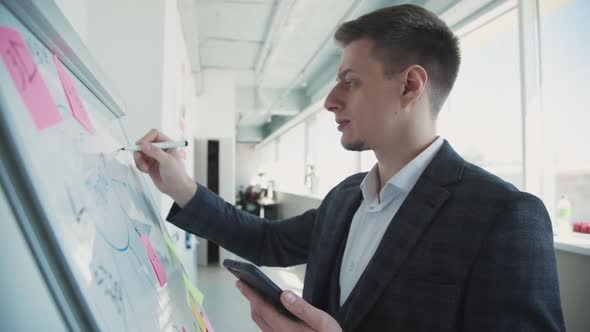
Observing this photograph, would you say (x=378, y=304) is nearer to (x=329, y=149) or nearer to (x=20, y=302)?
(x=20, y=302)

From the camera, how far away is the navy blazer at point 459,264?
0.62 m

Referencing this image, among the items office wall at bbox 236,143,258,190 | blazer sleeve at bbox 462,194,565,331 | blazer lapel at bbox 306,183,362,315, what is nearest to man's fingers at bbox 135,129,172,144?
blazer lapel at bbox 306,183,362,315

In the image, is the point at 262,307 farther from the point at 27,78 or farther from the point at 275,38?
the point at 275,38

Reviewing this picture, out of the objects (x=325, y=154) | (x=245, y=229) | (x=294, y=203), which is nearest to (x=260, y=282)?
(x=245, y=229)

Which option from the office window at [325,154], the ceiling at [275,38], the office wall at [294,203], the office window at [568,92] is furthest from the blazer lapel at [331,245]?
the office window at [325,154]

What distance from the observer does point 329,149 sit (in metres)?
6.17

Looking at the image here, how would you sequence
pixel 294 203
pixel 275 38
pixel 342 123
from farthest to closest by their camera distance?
pixel 294 203, pixel 275 38, pixel 342 123

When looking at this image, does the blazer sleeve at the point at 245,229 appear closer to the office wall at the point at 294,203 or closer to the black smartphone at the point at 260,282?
the black smartphone at the point at 260,282

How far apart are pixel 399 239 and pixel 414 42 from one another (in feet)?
1.92

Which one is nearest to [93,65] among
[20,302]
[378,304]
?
[20,302]

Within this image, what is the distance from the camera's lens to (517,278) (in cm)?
62

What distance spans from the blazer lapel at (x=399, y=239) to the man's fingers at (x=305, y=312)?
21cm

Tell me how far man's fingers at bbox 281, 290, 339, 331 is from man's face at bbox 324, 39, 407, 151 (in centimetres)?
53

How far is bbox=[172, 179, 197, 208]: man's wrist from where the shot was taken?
3.28ft
